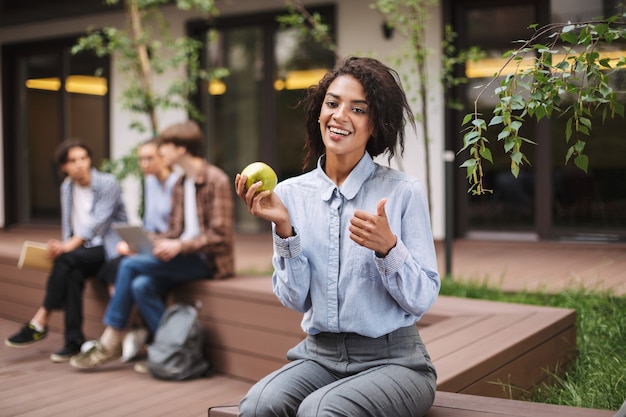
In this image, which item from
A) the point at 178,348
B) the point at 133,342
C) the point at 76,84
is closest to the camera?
the point at 178,348

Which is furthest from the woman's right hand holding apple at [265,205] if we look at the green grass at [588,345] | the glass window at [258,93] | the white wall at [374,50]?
the glass window at [258,93]

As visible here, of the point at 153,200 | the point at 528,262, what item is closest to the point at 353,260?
the point at 153,200

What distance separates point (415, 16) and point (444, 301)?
2.13 m

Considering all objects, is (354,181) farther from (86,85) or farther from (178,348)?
(86,85)

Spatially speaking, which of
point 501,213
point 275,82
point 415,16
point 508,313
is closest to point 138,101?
point 275,82

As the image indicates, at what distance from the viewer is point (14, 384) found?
510 cm

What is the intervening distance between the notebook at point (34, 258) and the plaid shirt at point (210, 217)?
1063 millimetres

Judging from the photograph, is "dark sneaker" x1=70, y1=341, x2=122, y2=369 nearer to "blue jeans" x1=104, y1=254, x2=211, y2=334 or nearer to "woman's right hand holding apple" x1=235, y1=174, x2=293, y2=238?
"blue jeans" x1=104, y1=254, x2=211, y2=334

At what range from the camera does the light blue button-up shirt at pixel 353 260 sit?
Result: 7.45ft

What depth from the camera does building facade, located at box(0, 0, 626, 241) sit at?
789 cm

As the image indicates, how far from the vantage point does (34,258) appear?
580 cm

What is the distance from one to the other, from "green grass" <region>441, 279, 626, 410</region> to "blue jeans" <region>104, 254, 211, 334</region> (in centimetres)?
174

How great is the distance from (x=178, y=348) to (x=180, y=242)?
0.69 m

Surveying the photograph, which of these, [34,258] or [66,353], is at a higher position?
[34,258]
